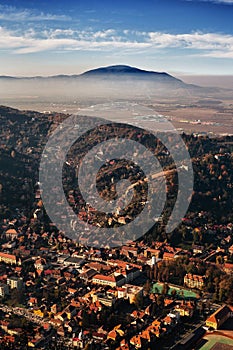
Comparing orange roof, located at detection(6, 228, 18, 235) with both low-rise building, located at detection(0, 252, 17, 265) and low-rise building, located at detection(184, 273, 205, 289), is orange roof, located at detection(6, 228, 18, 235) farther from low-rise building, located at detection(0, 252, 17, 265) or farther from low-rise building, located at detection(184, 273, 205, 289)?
low-rise building, located at detection(184, 273, 205, 289)

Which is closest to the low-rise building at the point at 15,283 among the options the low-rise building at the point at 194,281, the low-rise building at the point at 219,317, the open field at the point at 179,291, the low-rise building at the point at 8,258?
the low-rise building at the point at 8,258

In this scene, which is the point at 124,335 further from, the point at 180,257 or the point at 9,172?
the point at 9,172

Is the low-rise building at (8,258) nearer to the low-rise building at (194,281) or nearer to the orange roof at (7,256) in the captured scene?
the orange roof at (7,256)

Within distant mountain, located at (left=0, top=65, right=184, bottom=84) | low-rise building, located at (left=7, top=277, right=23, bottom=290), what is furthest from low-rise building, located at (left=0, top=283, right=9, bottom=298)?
distant mountain, located at (left=0, top=65, right=184, bottom=84)

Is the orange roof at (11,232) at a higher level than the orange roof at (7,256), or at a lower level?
higher

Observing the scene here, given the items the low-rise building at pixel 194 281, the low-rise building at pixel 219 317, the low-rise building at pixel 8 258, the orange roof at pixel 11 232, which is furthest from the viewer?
the orange roof at pixel 11 232

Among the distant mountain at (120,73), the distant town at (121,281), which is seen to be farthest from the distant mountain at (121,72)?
the distant town at (121,281)

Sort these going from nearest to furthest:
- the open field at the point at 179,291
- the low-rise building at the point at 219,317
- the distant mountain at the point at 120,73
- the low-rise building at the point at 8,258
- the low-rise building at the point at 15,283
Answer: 1. the low-rise building at the point at 219,317
2. the open field at the point at 179,291
3. the low-rise building at the point at 15,283
4. the low-rise building at the point at 8,258
5. the distant mountain at the point at 120,73

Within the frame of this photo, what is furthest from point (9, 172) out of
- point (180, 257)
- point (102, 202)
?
point (180, 257)

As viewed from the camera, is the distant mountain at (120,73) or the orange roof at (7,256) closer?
the orange roof at (7,256)

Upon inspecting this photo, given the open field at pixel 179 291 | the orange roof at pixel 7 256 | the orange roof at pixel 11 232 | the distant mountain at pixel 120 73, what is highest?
the distant mountain at pixel 120 73

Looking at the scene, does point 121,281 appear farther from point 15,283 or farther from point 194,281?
point 15,283

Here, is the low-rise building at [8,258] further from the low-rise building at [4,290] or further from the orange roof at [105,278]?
the orange roof at [105,278]
